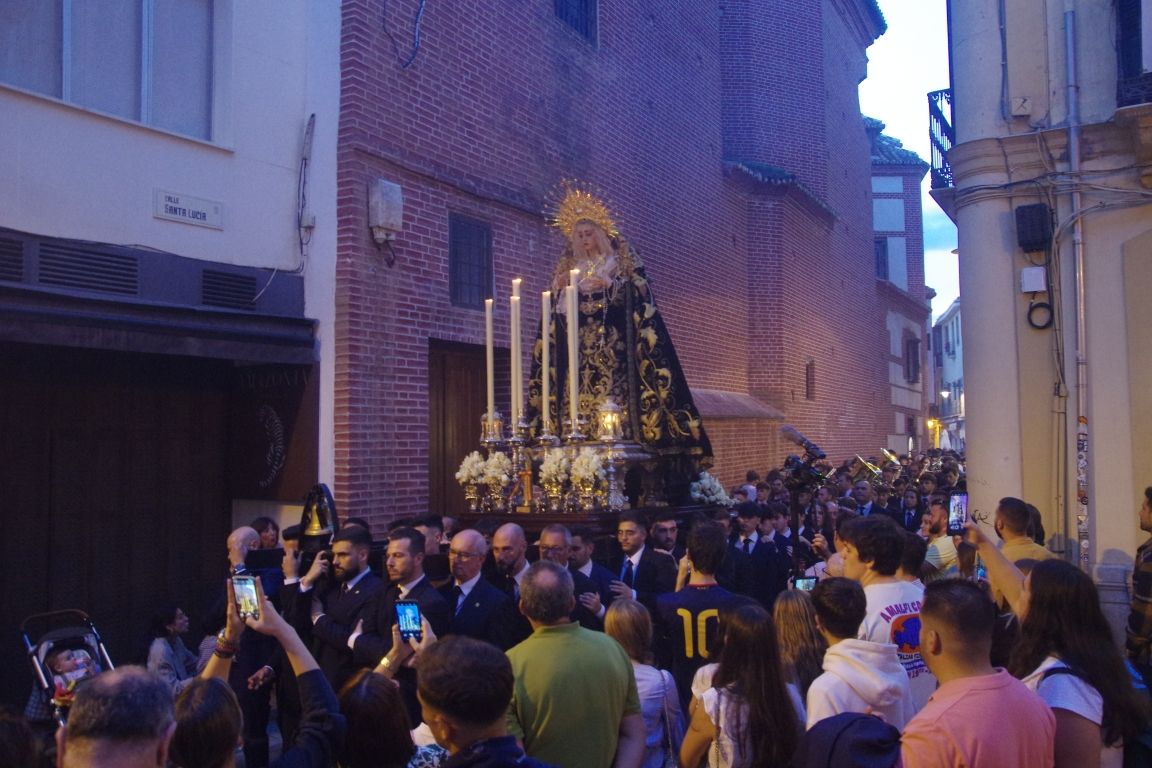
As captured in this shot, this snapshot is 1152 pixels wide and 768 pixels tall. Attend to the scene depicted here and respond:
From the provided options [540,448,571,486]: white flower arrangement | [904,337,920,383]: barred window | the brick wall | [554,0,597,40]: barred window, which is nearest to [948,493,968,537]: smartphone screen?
[540,448,571,486]: white flower arrangement

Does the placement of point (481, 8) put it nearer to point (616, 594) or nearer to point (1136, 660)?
point (616, 594)

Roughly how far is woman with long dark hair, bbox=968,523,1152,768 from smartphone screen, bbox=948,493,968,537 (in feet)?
5.62

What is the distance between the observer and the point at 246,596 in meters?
3.69

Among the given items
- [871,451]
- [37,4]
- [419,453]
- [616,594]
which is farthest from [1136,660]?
[871,451]

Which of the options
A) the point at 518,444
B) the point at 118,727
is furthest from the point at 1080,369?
the point at 118,727

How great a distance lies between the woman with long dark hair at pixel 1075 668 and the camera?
319cm

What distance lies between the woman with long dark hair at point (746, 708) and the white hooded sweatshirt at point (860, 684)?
13 centimetres

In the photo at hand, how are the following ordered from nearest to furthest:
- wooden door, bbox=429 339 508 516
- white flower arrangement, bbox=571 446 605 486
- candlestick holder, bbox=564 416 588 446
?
white flower arrangement, bbox=571 446 605 486 → candlestick holder, bbox=564 416 588 446 → wooden door, bbox=429 339 508 516

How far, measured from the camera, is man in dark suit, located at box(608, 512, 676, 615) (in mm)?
6402

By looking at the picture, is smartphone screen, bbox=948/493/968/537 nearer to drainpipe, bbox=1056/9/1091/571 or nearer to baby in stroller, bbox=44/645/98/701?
drainpipe, bbox=1056/9/1091/571

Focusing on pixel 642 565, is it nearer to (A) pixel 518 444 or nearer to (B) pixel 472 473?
(A) pixel 518 444

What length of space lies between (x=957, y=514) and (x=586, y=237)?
388 cm

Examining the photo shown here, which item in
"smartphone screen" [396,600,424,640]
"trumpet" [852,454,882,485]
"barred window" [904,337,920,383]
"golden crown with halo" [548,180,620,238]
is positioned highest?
"barred window" [904,337,920,383]

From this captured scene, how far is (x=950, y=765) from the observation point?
2.75 m
